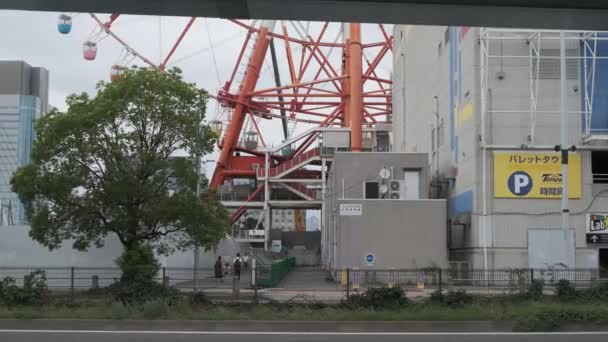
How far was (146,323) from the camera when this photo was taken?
63.0 ft

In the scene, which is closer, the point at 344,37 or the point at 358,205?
the point at 358,205

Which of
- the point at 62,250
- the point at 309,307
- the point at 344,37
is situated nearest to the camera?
the point at 309,307

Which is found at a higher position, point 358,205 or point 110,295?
point 358,205

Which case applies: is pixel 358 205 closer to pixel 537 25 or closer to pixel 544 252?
pixel 544 252

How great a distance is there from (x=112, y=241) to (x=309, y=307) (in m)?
12.0

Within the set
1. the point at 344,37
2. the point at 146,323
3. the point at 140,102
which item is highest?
the point at 344,37

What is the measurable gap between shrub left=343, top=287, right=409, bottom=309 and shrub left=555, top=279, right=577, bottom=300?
15.9 ft

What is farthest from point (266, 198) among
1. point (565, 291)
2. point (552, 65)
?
point (565, 291)

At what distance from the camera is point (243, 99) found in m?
76.4

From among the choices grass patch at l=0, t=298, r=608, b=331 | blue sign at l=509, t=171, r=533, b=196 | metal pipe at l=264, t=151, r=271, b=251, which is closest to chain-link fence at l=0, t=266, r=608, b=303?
grass patch at l=0, t=298, r=608, b=331

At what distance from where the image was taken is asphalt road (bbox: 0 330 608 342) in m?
16.8

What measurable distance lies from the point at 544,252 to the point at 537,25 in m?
28.7

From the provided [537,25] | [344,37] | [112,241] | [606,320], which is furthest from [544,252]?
[344,37]

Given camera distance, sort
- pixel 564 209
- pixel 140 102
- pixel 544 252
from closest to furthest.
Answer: pixel 140 102
pixel 564 209
pixel 544 252
